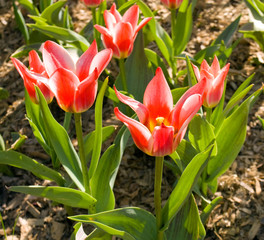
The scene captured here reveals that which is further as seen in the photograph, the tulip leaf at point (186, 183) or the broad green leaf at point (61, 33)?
the broad green leaf at point (61, 33)

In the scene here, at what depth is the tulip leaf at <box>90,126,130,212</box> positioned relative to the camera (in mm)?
1720

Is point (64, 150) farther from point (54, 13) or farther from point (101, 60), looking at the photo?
point (54, 13)

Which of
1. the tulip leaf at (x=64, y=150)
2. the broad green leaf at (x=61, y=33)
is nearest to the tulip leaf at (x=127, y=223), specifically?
the tulip leaf at (x=64, y=150)

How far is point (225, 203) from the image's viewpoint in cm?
216

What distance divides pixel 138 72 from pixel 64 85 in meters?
1.03

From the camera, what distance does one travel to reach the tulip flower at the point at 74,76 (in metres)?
1.35

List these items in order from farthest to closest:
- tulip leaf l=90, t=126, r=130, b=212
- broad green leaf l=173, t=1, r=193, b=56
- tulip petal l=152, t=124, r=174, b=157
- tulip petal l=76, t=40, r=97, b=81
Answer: broad green leaf l=173, t=1, r=193, b=56 < tulip leaf l=90, t=126, r=130, b=212 < tulip petal l=76, t=40, r=97, b=81 < tulip petal l=152, t=124, r=174, b=157

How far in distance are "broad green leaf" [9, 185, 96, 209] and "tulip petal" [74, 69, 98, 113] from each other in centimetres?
35

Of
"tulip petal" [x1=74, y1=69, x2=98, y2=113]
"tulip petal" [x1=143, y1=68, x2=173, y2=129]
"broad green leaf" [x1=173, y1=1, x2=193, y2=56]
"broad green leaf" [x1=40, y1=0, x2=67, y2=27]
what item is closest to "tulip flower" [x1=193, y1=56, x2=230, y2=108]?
"tulip petal" [x1=143, y1=68, x2=173, y2=129]

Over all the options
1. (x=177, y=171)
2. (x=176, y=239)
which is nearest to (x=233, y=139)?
(x=177, y=171)

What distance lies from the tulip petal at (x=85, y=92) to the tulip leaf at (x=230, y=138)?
2.24 ft

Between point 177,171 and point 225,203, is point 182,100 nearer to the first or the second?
point 177,171

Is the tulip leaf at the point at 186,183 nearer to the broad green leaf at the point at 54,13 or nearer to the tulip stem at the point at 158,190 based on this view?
the tulip stem at the point at 158,190

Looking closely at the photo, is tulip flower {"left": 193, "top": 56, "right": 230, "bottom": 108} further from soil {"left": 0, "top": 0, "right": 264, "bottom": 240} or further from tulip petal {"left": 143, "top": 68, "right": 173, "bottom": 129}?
soil {"left": 0, "top": 0, "right": 264, "bottom": 240}
